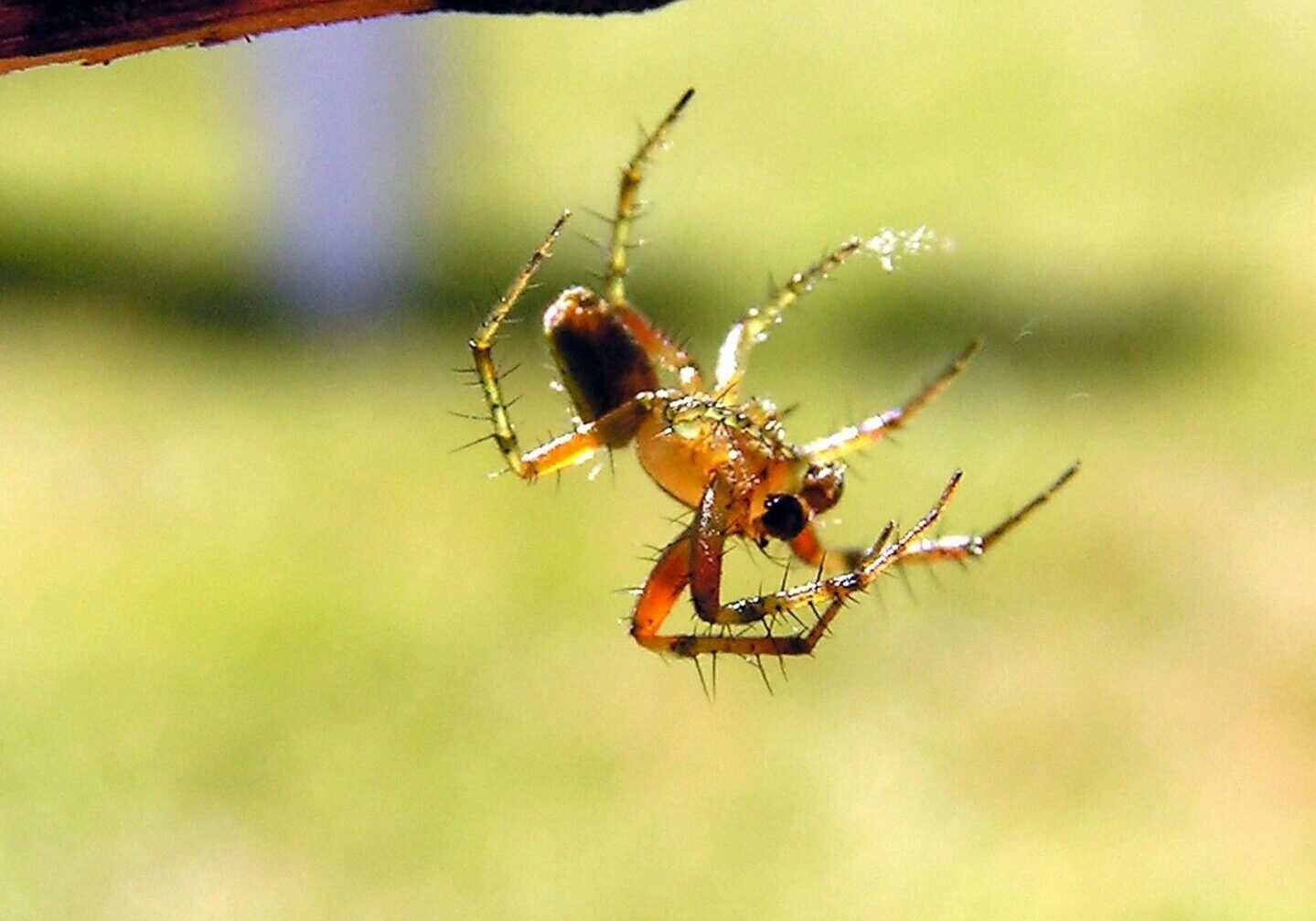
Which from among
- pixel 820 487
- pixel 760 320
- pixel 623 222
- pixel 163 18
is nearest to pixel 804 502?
pixel 820 487

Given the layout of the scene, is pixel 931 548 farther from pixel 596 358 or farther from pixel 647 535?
pixel 647 535

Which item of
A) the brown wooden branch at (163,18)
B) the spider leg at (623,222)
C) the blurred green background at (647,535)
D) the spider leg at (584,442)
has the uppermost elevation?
the brown wooden branch at (163,18)

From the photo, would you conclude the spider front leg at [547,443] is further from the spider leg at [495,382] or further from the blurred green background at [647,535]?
the blurred green background at [647,535]

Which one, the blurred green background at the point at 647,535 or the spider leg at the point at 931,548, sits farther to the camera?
the blurred green background at the point at 647,535

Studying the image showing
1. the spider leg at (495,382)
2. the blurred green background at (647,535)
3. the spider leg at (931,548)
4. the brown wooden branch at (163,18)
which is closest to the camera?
the brown wooden branch at (163,18)

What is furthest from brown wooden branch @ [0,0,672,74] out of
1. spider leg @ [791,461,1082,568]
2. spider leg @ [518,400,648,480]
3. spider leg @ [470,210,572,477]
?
spider leg @ [791,461,1082,568]

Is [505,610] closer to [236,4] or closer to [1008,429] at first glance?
[1008,429]

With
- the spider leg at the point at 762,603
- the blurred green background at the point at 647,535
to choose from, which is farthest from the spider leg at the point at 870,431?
the blurred green background at the point at 647,535
